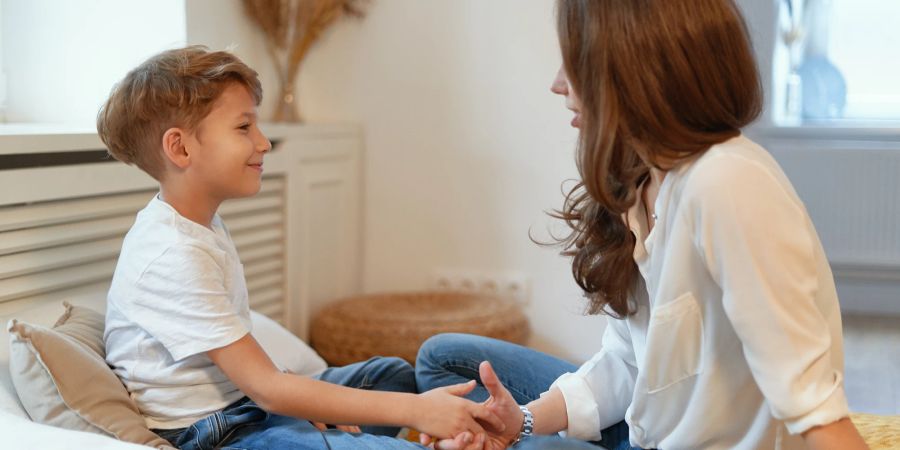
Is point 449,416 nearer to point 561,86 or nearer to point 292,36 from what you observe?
point 561,86

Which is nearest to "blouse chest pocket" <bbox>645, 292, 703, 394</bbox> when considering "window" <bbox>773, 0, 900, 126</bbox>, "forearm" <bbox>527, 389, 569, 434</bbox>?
"forearm" <bbox>527, 389, 569, 434</bbox>

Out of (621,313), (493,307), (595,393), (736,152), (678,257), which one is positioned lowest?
(493,307)

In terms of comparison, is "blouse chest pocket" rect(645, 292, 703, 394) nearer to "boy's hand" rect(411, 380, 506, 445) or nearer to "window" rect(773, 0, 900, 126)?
"boy's hand" rect(411, 380, 506, 445)

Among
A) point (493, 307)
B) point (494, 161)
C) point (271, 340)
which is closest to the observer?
point (271, 340)

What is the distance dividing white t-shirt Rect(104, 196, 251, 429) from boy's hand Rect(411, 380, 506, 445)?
0.92ft

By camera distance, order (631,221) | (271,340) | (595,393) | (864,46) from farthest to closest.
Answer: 1. (864,46)
2. (271,340)
3. (595,393)
4. (631,221)

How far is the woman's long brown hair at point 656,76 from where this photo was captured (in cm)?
112

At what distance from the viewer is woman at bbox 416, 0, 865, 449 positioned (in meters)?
1.03

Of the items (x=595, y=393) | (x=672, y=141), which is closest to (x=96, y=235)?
(x=595, y=393)

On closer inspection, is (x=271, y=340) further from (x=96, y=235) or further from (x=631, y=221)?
(x=631, y=221)

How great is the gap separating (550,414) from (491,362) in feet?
0.61

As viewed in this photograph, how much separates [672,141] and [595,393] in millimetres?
473

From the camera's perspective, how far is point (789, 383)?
101 centimetres

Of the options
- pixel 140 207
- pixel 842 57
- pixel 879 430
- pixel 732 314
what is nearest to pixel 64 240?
pixel 140 207
